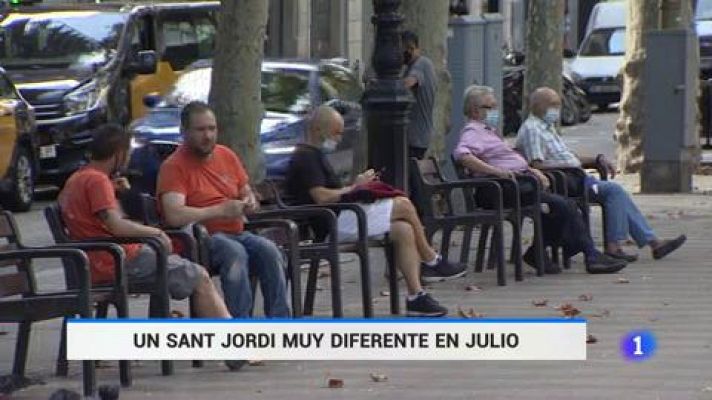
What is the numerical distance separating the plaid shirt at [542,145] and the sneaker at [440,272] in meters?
1.76

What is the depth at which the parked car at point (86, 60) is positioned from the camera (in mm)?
22578

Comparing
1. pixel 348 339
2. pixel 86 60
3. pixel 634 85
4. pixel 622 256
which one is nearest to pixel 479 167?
pixel 622 256

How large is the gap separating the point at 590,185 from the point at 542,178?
2.27ft

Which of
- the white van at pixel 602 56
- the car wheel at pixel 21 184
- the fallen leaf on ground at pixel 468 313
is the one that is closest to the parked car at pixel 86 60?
the car wheel at pixel 21 184

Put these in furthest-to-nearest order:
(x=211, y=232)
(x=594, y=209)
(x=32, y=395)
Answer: (x=594, y=209), (x=211, y=232), (x=32, y=395)

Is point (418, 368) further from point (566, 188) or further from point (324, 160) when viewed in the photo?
point (566, 188)

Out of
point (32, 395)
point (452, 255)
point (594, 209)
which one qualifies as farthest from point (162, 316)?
point (594, 209)

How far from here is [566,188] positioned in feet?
48.6

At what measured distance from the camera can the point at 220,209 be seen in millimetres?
10438

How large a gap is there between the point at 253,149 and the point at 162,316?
503cm

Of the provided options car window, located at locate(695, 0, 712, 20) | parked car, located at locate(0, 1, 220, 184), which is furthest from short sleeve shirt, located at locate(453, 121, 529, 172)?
car window, located at locate(695, 0, 712, 20)

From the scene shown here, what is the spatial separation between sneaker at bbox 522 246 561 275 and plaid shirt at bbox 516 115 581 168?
2.38 feet

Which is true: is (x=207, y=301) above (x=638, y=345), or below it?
above

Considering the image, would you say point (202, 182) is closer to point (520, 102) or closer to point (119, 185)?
point (119, 185)
